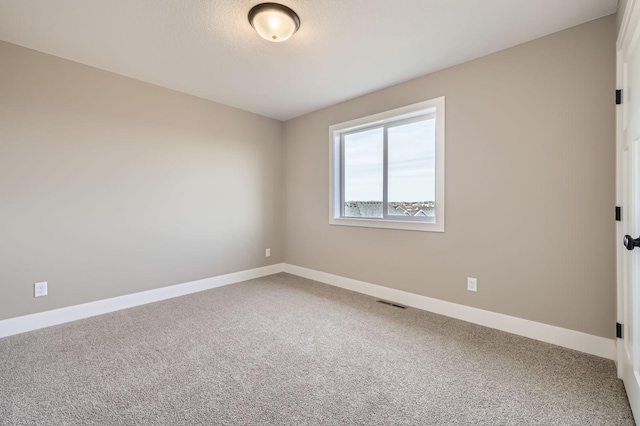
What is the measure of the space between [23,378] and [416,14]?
142 inches

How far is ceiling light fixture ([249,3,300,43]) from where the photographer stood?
6.35 ft

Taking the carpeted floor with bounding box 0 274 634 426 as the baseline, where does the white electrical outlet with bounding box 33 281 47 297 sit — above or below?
above

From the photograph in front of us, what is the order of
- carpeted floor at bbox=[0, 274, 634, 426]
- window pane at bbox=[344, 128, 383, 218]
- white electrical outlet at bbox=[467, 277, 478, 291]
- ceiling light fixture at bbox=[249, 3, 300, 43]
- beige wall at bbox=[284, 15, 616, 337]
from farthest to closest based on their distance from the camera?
window pane at bbox=[344, 128, 383, 218]
white electrical outlet at bbox=[467, 277, 478, 291]
beige wall at bbox=[284, 15, 616, 337]
ceiling light fixture at bbox=[249, 3, 300, 43]
carpeted floor at bbox=[0, 274, 634, 426]

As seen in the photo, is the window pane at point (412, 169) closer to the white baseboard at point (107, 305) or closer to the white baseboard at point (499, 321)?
the white baseboard at point (499, 321)

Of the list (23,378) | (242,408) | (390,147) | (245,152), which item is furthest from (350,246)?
(23,378)

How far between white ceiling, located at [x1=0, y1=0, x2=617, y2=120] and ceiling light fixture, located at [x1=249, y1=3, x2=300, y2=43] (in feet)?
0.15

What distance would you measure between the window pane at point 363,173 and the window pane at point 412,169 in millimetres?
179

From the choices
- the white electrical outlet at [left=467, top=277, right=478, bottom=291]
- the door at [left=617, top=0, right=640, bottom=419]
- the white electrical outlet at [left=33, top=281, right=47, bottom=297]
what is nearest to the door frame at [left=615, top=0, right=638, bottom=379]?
the door at [left=617, top=0, right=640, bottom=419]

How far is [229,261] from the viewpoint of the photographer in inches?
157

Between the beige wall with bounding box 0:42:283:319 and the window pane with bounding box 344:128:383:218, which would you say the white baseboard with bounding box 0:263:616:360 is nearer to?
the beige wall with bounding box 0:42:283:319

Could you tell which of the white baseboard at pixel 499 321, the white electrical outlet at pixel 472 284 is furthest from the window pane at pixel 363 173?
the white electrical outlet at pixel 472 284

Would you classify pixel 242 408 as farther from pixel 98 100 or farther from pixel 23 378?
pixel 98 100

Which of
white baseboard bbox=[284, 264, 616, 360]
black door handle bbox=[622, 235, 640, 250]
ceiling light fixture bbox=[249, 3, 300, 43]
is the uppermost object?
ceiling light fixture bbox=[249, 3, 300, 43]

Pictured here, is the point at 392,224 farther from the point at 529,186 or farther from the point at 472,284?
the point at 529,186
